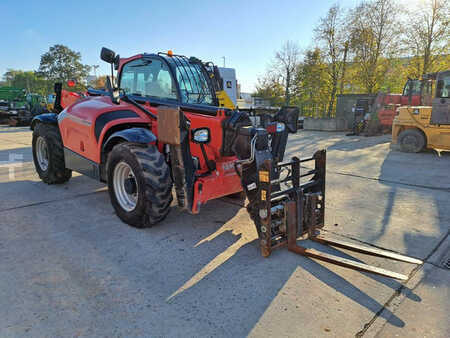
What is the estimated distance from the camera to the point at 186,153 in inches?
140

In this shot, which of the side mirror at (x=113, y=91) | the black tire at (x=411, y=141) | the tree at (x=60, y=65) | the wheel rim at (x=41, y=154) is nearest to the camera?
the side mirror at (x=113, y=91)

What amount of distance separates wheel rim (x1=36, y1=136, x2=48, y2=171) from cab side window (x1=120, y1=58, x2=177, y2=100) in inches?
101

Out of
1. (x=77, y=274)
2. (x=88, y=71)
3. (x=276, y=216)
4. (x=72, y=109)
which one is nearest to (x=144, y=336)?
(x=77, y=274)

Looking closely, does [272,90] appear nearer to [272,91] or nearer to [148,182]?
[272,91]

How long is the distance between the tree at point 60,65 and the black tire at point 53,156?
154ft

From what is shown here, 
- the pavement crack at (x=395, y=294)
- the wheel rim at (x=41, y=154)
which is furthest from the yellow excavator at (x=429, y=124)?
the wheel rim at (x=41, y=154)

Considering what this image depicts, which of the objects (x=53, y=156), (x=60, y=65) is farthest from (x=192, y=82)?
(x=60, y=65)

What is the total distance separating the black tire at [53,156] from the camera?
5.62 metres

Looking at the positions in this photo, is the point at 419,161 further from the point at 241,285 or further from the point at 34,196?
the point at 34,196

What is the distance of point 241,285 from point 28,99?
80.7 ft

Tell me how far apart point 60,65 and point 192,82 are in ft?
172

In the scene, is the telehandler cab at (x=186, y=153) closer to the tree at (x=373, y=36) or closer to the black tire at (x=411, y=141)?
the black tire at (x=411, y=141)

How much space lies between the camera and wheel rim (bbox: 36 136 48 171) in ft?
20.2

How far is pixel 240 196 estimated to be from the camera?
199 inches
